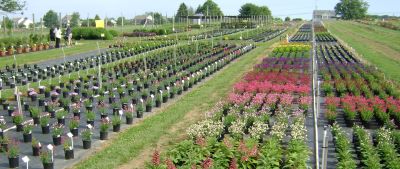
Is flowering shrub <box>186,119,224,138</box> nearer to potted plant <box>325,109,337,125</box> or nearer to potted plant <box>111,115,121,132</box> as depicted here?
potted plant <box>111,115,121,132</box>

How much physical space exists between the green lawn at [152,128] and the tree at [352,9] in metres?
170

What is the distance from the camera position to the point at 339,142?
8922 millimetres

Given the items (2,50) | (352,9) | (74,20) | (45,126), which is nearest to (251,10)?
(74,20)

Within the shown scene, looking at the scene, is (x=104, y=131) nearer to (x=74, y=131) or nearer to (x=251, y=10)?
(x=74, y=131)

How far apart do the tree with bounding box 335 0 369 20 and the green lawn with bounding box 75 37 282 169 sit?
16987cm

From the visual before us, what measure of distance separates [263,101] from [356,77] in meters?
6.07

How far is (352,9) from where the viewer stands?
179250mm

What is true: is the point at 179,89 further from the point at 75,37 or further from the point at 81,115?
the point at 75,37

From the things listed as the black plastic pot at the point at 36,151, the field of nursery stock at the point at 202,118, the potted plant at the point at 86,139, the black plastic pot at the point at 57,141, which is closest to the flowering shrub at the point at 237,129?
the field of nursery stock at the point at 202,118

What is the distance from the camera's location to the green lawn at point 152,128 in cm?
913

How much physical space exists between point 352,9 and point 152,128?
182m

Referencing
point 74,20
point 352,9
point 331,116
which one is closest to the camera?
point 331,116

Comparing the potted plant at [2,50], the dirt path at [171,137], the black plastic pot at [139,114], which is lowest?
the dirt path at [171,137]

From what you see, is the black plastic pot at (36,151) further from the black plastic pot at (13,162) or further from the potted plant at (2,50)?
the potted plant at (2,50)
